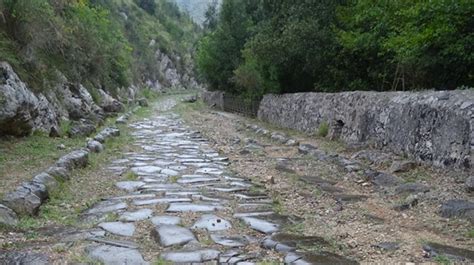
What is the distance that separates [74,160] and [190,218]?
3630mm

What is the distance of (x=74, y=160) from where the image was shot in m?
8.00

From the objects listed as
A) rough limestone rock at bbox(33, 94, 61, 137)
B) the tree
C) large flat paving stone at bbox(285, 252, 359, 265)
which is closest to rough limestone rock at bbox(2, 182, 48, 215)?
large flat paving stone at bbox(285, 252, 359, 265)

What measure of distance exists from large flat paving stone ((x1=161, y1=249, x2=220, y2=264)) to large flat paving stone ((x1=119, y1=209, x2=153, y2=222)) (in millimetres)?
1234

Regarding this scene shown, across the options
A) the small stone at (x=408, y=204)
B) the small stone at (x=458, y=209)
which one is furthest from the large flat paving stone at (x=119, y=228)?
the small stone at (x=458, y=209)

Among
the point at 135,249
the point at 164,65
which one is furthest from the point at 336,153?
the point at 164,65

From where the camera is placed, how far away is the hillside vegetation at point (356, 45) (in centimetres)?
982

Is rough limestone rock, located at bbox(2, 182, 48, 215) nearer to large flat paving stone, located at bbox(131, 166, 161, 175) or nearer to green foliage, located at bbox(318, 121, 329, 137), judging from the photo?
large flat paving stone, located at bbox(131, 166, 161, 175)

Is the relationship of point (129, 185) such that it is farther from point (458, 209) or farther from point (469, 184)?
point (469, 184)

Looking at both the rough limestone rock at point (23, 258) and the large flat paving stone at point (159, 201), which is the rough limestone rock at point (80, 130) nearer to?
the large flat paving stone at point (159, 201)

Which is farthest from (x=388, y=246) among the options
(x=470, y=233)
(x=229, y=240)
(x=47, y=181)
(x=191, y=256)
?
(x=47, y=181)

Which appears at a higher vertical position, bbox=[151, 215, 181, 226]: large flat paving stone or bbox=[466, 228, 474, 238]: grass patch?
bbox=[466, 228, 474, 238]: grass patch

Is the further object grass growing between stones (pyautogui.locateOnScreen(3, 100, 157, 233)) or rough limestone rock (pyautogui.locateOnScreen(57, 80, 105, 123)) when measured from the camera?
rough limestone rock (pyautogui.locateOnScreen(57, 80, 105, 123))

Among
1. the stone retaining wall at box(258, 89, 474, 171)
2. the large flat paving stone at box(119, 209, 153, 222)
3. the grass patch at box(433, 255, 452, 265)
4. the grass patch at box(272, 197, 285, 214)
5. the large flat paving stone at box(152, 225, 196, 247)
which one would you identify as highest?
the stone retaining wall at box(258, 89, 474, 171)

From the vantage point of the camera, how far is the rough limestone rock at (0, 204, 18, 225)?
463cm
